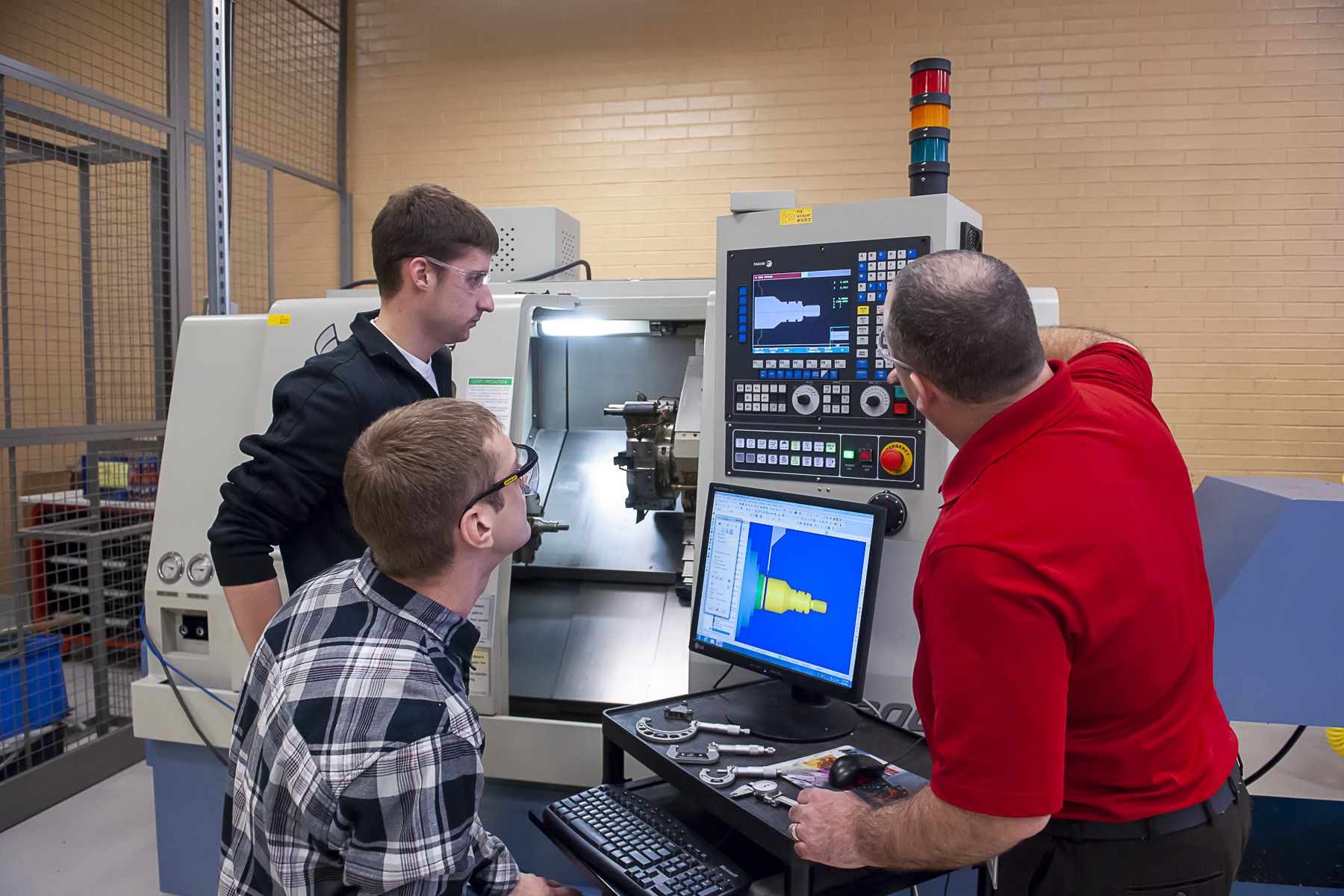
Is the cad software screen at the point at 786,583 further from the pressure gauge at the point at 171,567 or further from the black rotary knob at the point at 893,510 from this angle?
the pressure gauge at the point at 171,567

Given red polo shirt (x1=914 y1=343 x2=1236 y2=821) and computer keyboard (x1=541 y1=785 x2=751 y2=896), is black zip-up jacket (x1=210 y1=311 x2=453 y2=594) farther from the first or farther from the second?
red polo shirt (x1=914 y1=343 x2=1236 y2=821)

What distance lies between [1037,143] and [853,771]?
12.6 feet

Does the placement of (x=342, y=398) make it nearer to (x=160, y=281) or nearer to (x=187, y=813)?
(x=187, y=813)

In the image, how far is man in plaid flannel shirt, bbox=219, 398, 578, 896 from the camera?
84 cm

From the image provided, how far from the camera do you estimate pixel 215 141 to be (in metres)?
2.47

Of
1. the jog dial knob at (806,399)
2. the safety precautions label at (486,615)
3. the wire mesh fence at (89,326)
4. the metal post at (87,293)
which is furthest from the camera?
the metal post at (87,293)

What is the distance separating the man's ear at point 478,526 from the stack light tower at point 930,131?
3.58 feet

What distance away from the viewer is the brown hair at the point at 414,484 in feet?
3.10

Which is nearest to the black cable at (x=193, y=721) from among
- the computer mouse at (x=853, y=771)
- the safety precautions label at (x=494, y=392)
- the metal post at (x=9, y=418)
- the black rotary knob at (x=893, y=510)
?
the safety precautions label at (x=494, y=392)

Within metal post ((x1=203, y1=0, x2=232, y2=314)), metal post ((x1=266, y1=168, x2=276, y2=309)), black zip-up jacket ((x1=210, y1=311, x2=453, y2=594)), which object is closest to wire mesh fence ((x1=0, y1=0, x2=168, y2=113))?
metal post ((x1=266, y1=168, x2=276, y2=309))

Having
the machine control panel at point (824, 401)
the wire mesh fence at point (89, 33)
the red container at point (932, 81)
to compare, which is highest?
the wire mesh fence at point (89, 33)

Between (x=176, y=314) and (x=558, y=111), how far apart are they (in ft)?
7.49

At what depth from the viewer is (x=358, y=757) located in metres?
0.83

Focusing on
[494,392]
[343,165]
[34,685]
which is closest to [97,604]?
[34,685]
